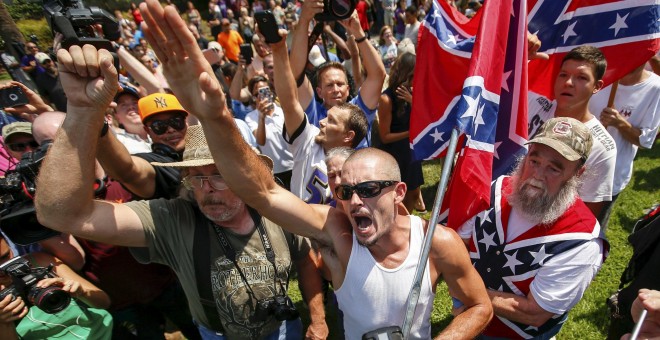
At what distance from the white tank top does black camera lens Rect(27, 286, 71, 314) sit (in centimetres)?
145

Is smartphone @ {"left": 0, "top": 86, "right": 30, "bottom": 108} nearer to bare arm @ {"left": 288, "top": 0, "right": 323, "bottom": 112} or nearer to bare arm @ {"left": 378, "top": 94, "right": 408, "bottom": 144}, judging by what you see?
bare arm @ {"left": 288, "top": 0, "right": 323, "bottom": 112}

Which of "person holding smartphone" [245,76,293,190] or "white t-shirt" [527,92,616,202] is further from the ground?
"white t-shirt" [527,92,616,202]

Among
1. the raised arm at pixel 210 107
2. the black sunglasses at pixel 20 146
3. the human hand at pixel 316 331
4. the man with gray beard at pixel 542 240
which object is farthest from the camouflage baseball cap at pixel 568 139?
the black sunglasses at pixel 20 146

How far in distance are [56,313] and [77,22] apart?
4.92ft

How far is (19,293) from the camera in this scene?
6.45ft

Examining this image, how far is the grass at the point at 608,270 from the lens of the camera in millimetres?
3525

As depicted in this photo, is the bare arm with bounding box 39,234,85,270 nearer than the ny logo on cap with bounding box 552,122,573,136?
No

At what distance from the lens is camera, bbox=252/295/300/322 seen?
226cm

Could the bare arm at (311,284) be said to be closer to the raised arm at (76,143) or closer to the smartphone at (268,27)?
the raised arm at (76,143)

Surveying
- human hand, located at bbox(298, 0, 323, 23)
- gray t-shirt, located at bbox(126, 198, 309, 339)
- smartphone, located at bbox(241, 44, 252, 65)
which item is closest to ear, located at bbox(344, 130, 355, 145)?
human hand, located at bbox(298, 0, 323, 23)

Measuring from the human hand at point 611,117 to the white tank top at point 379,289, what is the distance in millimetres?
2621

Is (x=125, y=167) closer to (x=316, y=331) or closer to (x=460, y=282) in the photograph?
(x=316, y=331)

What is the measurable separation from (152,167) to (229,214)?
2.78ft

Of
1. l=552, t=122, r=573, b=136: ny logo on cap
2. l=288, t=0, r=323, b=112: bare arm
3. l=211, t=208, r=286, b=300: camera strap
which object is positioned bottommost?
l=211, t=208, r=286, b=300: camera strap
